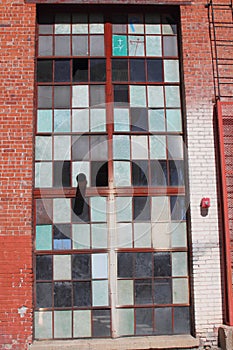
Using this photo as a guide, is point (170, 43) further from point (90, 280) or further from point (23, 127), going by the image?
point (90, 280)

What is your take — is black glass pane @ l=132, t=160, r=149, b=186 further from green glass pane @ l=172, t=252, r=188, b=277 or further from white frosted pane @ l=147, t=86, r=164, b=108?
green glass pane @ l=172, t=252, r=188, b=277

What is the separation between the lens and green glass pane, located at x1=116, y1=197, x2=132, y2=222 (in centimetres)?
802

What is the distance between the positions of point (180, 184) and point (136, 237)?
4.11 ft

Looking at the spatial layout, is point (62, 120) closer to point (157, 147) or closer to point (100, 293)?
point (157, 147)

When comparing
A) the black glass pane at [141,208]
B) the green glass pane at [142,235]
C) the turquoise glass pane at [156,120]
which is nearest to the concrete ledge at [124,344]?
the green glass pane at [142,235]

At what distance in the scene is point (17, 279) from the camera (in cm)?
757

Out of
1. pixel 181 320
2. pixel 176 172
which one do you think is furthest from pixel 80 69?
pixel 181 320

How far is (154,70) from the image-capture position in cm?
857

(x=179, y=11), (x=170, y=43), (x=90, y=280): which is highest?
(x=179, y=11)

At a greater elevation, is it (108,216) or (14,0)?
(14,0)

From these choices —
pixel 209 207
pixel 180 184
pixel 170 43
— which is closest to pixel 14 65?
pixel 170 43

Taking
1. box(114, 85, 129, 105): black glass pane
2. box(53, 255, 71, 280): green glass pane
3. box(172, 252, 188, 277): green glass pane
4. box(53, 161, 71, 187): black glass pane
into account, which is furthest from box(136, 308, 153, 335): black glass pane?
box(114, 85, 129, 105): black glass pane

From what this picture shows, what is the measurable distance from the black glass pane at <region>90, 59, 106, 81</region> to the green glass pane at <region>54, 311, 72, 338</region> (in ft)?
13.9

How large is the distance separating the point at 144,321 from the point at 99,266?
1.20m
